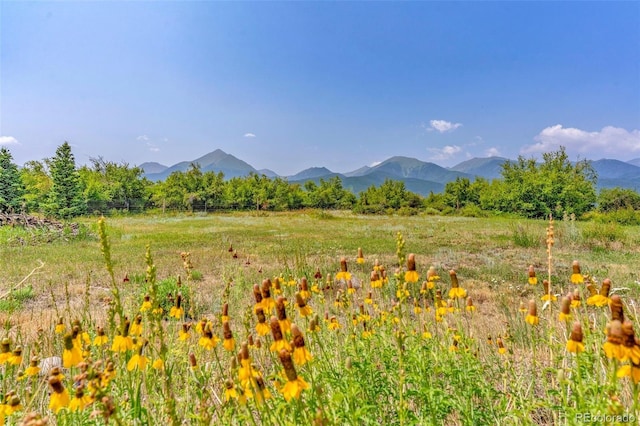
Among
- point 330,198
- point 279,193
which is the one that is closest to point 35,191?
point 279,193

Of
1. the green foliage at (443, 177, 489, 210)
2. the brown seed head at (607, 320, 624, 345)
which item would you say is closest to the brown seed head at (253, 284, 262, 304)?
the brown seed head at (607, 320, 624, 345)

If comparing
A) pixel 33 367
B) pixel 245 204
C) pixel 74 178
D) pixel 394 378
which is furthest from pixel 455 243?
pixel 245 204

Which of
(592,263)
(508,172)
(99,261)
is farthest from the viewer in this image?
(508,172)

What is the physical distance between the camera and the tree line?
31500 mm

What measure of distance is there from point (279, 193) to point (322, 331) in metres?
50.5

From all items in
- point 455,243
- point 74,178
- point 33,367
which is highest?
point 74,178

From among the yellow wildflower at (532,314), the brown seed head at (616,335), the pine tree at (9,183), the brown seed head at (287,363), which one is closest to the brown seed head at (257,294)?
the brown seed head at (287,363)

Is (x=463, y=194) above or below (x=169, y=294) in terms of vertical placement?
above

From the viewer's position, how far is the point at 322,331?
3061 millimetres

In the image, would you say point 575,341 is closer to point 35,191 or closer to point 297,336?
point 297,336

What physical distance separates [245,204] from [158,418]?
4965cm

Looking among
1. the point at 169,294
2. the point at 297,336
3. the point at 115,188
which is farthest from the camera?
the point at 115,188

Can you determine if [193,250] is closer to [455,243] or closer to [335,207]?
[455,243]

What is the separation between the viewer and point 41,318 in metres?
5.11
